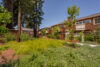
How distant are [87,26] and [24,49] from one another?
503 inches

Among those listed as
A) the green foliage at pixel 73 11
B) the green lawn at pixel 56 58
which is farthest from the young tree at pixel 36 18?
the green lawn at pixel 56 58

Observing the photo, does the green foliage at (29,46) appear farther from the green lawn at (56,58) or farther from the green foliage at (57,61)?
the green foliage at (57,61)

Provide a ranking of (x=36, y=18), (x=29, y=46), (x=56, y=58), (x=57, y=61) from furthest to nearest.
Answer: (x=36, y=18) → (x=29, y=46) → (x=56, y=58) → (x=57, y=61)

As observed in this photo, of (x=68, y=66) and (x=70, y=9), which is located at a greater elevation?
(x=70, y=9)

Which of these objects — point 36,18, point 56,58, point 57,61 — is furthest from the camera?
point 36,18

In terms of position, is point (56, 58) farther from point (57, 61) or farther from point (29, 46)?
point (29, 46)

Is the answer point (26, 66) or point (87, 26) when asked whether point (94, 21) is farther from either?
point (26, 66)

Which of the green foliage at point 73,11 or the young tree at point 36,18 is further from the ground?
the young tree at point 36,18

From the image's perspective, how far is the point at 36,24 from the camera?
19.9 meters

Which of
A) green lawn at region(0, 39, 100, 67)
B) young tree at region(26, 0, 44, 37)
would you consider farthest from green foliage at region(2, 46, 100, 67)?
young tree at region(26, 0, 44, 37)

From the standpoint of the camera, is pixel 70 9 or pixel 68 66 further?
pixel 70 9

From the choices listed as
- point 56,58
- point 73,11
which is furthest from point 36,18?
point 56,58

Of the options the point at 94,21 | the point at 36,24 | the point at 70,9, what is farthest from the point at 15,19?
the point at 94,21

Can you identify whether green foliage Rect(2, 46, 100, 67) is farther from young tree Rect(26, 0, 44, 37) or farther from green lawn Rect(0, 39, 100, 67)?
young tree Rect(26, 0, 44, 37)
